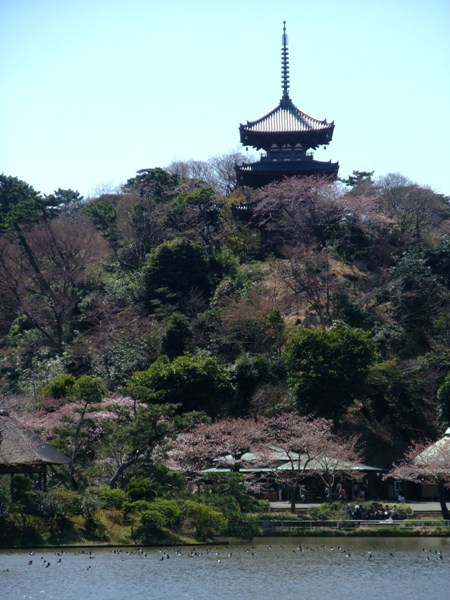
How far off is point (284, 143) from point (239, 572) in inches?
1766

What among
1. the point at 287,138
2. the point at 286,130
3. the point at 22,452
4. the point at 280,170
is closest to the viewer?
the point at 22,452

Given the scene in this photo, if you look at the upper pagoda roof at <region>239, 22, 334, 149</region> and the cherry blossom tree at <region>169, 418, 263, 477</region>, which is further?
the upper pagoda roof at <region>239, 22, 334, 149</region>

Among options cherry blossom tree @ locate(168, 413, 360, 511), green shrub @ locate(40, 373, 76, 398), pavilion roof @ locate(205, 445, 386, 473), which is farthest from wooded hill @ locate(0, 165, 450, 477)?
pavilion roof @ locate(205, 445, 386, 473)

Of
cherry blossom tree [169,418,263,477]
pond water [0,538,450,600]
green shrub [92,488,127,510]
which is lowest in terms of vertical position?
pond water [0,538,450,600]

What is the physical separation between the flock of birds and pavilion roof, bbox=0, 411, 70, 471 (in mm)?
3672

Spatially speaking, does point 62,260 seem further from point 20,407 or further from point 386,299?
point 386,299

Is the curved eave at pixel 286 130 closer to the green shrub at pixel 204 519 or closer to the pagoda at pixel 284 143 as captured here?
the pagoda at pixel 284 143

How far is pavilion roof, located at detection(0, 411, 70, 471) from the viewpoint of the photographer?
124 feet

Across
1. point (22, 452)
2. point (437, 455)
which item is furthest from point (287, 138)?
point (22, 452)

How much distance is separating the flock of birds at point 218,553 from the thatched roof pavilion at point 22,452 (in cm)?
368

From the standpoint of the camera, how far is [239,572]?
31812 mm

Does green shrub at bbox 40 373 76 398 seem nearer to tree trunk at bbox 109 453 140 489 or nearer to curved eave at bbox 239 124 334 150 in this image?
tree trunk at bbox 109 453 140 489

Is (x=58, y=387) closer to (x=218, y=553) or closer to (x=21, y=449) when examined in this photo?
(x=21, y=449)

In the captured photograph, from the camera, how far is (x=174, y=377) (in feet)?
164
